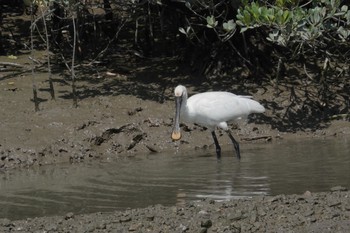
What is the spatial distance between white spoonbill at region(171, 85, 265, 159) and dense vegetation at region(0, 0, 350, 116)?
3.21 feet

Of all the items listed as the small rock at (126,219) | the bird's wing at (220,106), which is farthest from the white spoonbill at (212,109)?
the small rock at (126,219)

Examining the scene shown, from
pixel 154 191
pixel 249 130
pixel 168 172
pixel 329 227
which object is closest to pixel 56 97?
pixel 249 130

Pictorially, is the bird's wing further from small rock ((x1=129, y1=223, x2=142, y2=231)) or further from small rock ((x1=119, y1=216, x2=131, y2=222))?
small rock ((x1=129, y1=223, x2=142, y2=231))

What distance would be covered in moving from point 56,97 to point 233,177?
466cm

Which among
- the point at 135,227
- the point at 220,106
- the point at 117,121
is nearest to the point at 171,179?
the point at 220,106

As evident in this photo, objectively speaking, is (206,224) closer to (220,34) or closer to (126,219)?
(126,219)

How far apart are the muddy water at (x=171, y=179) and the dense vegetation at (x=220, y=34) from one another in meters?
1.69

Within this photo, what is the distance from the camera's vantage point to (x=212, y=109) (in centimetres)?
1166

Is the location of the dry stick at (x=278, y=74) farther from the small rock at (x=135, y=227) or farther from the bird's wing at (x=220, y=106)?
the small rock at (x=135, y=227)

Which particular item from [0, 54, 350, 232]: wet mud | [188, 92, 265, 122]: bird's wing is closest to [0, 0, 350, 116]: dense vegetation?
[0, 54, 350, 232]: wet mud

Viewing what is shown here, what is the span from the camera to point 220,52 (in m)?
14.4

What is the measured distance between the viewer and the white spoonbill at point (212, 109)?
458 inches

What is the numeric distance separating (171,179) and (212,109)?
2.39m

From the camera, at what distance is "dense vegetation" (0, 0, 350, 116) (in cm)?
1174
